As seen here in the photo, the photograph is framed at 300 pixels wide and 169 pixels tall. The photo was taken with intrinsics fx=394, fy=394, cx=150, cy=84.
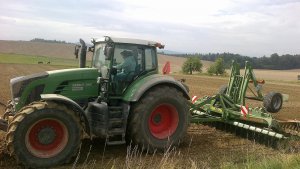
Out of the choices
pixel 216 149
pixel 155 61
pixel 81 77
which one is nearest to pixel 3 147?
pixel 81 77

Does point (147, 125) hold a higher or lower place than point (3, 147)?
higher

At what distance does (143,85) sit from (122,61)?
25.4 inches

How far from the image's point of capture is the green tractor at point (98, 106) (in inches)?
253

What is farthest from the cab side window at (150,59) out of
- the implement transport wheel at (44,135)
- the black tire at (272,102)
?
the black tire at (272,102)

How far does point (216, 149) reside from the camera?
844cm

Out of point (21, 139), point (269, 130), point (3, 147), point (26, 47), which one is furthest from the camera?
point (26, 47)

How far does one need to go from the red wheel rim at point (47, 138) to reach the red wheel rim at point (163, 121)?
1.95m

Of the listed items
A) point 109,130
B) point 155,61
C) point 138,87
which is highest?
point 155,61

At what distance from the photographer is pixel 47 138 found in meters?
6.55

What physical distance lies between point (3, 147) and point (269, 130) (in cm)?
569

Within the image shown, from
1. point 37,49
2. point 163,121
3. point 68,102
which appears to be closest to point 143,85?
point 163,121

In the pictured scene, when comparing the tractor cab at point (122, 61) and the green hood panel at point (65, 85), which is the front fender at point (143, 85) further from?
the green hood panel at point (65, 85)

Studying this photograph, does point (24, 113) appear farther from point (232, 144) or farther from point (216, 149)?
point (232, 144)

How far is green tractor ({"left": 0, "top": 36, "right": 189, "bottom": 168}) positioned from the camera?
6414 millimetres
